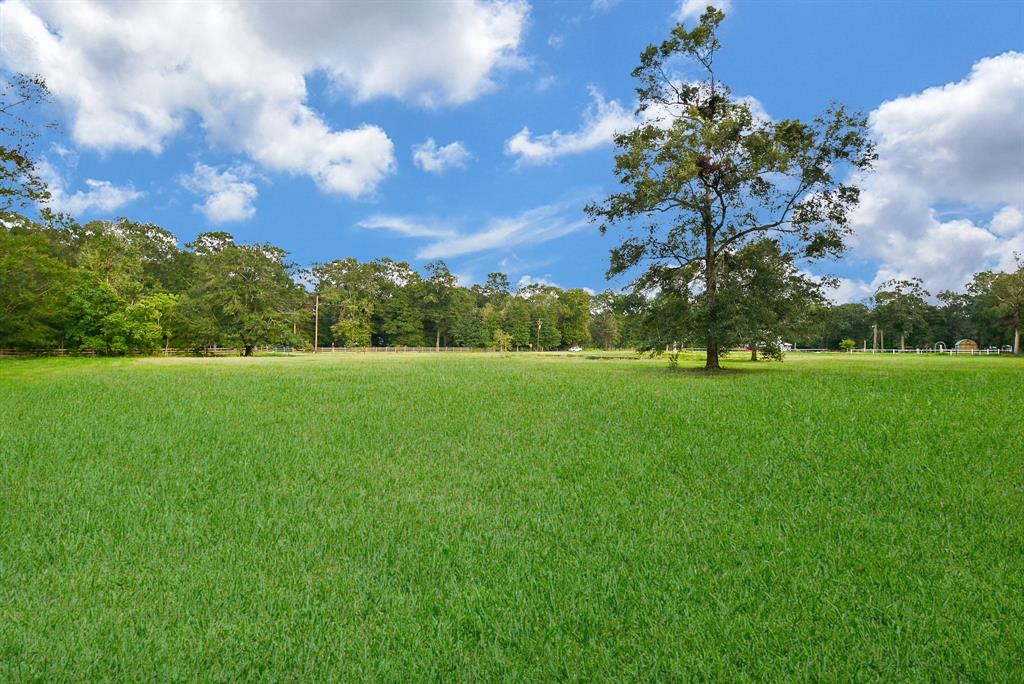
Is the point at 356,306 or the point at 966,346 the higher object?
the point at 356,306

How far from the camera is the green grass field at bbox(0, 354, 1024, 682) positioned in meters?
2.92

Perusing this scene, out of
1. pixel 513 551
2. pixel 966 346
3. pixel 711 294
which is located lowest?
pixel 513 551

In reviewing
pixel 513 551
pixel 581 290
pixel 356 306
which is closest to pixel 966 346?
pixel 581 290

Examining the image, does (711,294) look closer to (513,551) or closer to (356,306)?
(513,551)

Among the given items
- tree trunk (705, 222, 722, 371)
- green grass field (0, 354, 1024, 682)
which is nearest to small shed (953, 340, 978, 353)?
tree trunk (705, 222, 722, 371)

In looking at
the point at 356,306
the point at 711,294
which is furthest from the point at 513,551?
the point at 356,306

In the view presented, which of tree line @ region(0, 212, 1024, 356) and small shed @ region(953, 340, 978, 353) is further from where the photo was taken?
small shed @ region(953, 340, 978, 353)

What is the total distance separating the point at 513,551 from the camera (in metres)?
4.22

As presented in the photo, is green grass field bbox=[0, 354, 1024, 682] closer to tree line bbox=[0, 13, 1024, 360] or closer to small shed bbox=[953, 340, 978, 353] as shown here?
tree line bbox=[0, 13, 1024, 360]

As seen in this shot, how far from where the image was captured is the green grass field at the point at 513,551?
9.57 feet

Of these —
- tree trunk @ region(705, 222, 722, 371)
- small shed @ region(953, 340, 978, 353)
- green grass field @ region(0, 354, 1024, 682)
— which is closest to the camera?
green grass field @ region(0, 354, 1024, 682)

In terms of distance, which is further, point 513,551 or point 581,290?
point 581,290

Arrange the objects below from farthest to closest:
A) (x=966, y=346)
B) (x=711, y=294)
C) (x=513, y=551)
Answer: (x=966, y=346) → (x=711, y=294) → (x=513, y=551)

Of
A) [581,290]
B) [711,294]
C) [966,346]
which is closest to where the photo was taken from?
[711,294]
